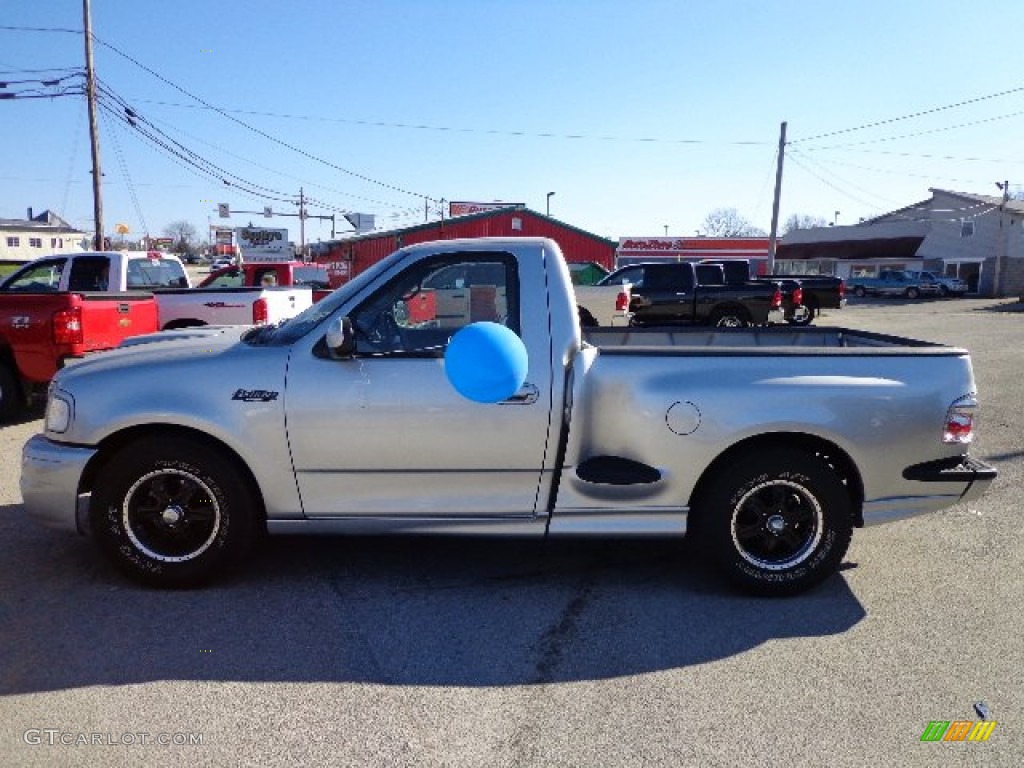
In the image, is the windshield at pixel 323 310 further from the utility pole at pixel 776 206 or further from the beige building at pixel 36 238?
the beige building at pixel 36 238

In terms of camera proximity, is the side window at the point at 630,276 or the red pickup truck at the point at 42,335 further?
the side window at the point at 630,276

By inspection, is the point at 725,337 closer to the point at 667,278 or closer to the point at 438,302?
the point at 438,302

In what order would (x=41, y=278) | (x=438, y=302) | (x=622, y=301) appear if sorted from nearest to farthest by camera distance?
(x=438, y=302)
(x=41, y=278)
(x=622, y=301)

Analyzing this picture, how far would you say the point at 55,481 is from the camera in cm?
372

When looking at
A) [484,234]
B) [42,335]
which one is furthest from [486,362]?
[484,234]

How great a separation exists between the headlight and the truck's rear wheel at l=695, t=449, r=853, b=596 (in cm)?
345

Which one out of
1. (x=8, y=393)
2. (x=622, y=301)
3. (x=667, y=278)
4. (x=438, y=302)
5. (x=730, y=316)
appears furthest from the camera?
(x=667, y=278)

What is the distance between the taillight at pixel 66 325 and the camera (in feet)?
24.3

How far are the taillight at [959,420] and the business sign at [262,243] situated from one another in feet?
186

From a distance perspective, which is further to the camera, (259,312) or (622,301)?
(622,301)

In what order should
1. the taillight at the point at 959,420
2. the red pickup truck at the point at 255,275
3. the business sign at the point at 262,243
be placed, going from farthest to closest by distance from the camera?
1. the business sign at the point at 262,243
2. the red pickup truck at the point at 255,275
3. the taillight at the point at 959,420

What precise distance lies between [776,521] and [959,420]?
43.5 inches

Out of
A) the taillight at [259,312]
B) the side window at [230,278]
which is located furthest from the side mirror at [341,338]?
the side window at [230,278]
